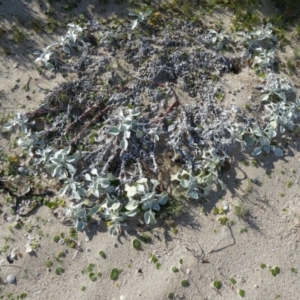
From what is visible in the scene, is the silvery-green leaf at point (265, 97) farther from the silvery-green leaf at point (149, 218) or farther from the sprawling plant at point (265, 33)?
the silvery-green leaf at point (149, 218)

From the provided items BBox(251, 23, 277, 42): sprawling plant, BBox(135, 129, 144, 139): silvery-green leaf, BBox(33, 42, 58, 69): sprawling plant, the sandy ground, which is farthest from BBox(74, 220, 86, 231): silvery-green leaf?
BBox(251, 23, 277, 42): sprawling plant

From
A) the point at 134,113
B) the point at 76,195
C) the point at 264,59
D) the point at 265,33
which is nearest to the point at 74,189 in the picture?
the point at 76,195

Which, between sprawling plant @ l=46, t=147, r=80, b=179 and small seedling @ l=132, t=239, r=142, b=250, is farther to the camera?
sprawling plant @ l=46, t=147, r=80, b=179

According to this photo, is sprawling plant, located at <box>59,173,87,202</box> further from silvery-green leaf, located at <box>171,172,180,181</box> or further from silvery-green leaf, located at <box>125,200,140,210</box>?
silvery-green leaf, located at <box>171,172,180,181</box>

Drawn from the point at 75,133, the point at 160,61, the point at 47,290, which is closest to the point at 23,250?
the point at 47,290

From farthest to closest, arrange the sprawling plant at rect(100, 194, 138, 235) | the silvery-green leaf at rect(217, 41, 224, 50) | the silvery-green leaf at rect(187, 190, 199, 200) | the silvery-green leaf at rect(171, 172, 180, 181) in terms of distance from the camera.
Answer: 1. the silvery-green leaf at rect(217, 41, 224, 50)
2. the silvery-green leaf at rect(171, 172, 180, 181)
3. the silvery-green leaf at rect(187, 190, 199, 200)
4. the sprawling plant at rect(100, 194, 138, 235)

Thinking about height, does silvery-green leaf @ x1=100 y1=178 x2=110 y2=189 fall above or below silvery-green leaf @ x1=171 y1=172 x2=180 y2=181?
below

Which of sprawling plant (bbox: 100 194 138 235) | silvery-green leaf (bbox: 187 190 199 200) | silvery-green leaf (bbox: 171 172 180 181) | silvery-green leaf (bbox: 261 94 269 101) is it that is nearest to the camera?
sprawling plant (bbox: 100 194 138 235)

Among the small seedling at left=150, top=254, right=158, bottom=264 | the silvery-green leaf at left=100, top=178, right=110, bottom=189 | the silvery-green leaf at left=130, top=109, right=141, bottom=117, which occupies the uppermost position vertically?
the silvery-green leaf at left=130, top=109, right=141, bottom=117

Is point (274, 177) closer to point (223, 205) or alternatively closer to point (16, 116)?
point (223, 205)
